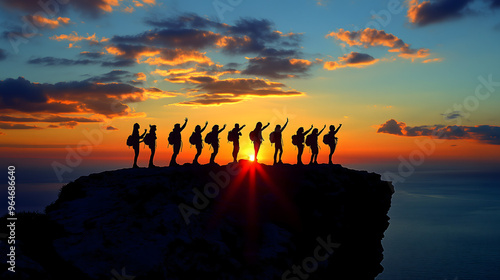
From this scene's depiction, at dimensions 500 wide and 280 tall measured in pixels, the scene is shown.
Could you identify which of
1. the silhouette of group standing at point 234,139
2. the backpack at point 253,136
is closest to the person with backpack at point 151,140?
the silhouette of group standing at point 234,139

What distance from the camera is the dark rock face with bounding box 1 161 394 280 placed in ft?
48.6

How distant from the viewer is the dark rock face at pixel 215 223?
14.8m

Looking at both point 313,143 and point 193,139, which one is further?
point 313,143

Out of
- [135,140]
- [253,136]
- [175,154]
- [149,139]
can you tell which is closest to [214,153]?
[175,154]

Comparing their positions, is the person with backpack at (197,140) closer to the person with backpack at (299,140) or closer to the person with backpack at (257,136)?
the person with backpack at (257,136)

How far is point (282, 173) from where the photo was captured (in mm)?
24578

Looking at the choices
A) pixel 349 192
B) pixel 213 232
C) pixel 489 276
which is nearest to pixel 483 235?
pixel 489 276

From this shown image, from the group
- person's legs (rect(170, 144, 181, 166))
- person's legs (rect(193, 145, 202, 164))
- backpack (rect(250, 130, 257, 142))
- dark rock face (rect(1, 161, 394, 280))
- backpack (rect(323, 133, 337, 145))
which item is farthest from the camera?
backpack (rect(323, 133, 337, 145))

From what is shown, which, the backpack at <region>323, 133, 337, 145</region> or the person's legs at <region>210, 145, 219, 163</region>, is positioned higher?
the backpack at <region>323, 133, 337, 145</region>

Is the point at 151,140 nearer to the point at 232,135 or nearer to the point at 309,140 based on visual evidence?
the point at 232,135

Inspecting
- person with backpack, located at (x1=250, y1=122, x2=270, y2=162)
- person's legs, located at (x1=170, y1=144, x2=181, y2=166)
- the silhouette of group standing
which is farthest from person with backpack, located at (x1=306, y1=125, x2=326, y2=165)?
person's legs, located at (x1=170, y1=144, x2=181, y2=166)

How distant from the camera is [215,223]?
18750mm

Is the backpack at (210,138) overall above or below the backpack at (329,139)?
below

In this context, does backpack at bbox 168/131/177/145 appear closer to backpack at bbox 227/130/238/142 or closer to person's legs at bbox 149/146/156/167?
person's legs at bbox 149/146/156/167
